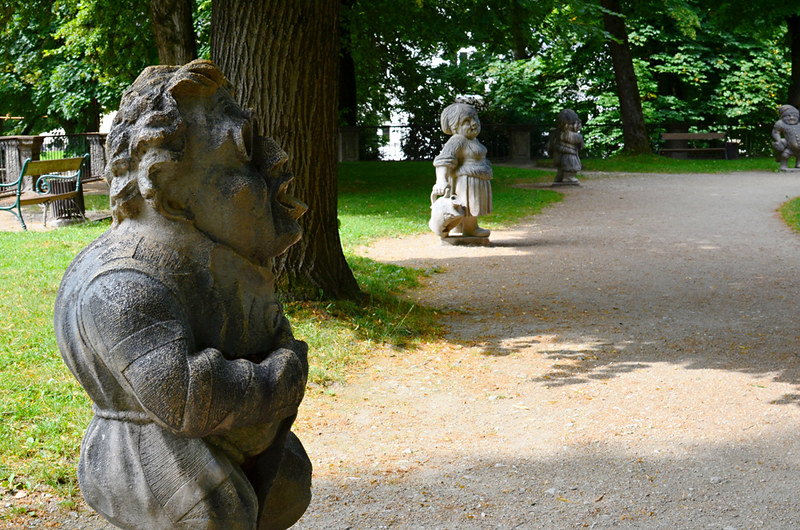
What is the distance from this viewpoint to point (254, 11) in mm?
7777

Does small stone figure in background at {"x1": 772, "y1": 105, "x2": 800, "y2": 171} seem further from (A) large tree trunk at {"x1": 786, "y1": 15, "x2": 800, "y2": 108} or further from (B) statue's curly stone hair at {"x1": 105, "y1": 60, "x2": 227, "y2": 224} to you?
(B) statue's curly stone hair at {"x1": 105, "y1": 60, "x2": 227, "y2": 224}

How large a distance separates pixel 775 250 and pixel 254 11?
357 inches

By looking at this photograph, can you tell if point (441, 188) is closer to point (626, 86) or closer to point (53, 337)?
point (53, 337)

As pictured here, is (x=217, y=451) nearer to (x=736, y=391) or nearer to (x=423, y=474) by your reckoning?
(x=423, y=474)

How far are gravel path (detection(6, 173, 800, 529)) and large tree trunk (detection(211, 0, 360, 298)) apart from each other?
56.0 inches

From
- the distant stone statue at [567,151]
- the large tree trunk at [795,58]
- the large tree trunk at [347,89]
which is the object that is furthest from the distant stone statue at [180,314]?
the large tree trunk at [795,58]

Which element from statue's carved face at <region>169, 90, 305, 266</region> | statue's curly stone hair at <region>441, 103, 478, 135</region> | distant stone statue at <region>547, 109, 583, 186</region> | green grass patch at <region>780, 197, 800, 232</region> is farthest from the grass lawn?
distant stone statue at <region>547, 109, 583, 186</region>

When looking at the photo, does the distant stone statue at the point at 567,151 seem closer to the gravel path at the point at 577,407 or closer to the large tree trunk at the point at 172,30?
the gravel path at the point at 577,407

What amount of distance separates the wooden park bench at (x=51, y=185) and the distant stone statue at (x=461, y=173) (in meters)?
6.73

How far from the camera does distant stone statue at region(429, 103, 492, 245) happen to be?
12.9 m

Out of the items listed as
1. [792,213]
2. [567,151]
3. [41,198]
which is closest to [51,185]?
[41,198]

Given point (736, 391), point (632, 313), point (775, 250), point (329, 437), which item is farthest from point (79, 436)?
point (775, 250)

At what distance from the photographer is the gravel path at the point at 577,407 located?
4828mm

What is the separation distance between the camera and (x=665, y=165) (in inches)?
1102
